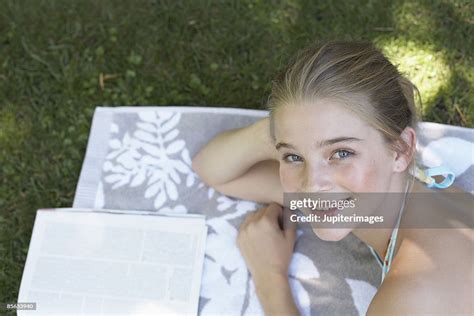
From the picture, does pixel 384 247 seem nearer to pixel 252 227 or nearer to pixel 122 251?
pixel 252 227

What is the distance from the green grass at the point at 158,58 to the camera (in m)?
2.06

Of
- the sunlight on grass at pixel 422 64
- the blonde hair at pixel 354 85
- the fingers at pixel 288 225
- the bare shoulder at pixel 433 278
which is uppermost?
the sunlight on grass at pixel 422 64

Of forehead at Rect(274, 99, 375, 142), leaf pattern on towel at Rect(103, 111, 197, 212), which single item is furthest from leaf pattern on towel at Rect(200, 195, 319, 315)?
forehead at Rect(274, 99, 375, 142)

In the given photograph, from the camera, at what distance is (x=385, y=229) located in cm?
156

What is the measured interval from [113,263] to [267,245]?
553 mm

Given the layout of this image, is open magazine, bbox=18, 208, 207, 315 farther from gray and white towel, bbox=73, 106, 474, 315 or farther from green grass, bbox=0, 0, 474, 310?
green grass, bbox=0, 0, 474, 310

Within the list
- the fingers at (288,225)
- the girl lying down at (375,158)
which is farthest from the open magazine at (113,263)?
the girl lying down at (375,158)

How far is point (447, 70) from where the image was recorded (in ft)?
6.85

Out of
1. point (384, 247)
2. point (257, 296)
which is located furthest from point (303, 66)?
point (257, 296)

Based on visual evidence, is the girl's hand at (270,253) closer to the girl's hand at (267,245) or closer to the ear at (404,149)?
the girl's hand at (267,245)

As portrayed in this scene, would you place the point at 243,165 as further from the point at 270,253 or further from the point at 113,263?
the point at 113,263

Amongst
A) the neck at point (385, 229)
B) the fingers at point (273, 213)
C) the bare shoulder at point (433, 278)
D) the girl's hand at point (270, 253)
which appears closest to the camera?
the bare shoulder at point (433, 278)

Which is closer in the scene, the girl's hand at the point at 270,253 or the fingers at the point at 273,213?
the girl's hand at the point at 270,253

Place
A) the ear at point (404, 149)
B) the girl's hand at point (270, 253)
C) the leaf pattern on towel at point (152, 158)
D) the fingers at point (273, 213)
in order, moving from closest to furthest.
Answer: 1. the ear at point (404, 149)
2. the girl's hand at point (270, 253)
3. the fingers at point (273, 213)
4. the leaf pattern on towel at point (152, 158)
